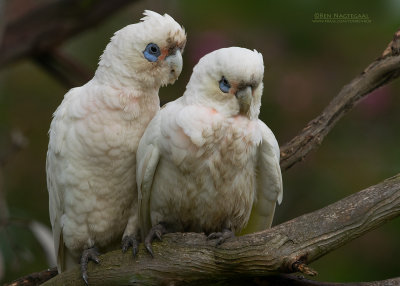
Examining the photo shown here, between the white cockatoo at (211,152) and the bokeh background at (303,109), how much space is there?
184 cm

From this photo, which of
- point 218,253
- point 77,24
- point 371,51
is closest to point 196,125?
point 218,253

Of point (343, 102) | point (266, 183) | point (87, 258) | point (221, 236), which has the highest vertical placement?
point (343, 102)

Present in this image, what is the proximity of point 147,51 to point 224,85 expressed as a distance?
42cm

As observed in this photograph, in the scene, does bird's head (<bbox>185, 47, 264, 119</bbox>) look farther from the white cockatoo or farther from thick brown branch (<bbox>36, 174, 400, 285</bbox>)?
thick brown branch (<bbox>36, 174, 400, 285</bbox>)

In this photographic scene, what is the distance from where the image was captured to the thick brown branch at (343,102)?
372 cm

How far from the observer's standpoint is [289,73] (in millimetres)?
5828

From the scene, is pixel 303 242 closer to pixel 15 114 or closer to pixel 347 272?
pixel 347 272

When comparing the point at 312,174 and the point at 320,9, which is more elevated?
the point at 320,9

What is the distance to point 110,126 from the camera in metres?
3.32

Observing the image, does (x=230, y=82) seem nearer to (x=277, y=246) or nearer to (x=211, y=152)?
(x=211, y=152)

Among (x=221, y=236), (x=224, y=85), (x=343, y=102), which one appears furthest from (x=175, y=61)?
(x=343, y=102)

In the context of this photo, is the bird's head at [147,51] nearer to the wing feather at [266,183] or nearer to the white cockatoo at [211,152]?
the white cockatoo at [211,152]

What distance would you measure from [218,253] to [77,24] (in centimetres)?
289

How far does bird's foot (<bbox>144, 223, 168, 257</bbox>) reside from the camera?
10.3 feet
